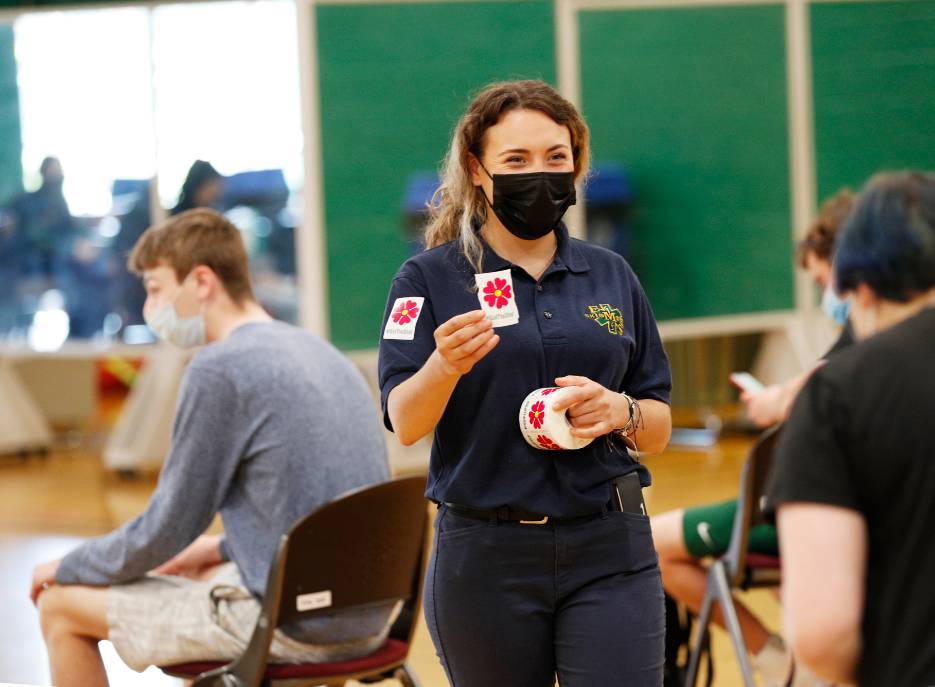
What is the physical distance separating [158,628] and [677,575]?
1.55 metres

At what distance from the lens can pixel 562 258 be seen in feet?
6.98

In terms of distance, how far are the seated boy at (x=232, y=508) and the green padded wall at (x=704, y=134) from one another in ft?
16.9

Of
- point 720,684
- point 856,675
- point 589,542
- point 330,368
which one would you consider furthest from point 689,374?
point 856,675

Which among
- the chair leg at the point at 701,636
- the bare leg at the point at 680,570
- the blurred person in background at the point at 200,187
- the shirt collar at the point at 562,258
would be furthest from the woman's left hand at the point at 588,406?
the blurred person in background at the point at 200,187

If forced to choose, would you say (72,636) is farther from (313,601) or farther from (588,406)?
(588,406)

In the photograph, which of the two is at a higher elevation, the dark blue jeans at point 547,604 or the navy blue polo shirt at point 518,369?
the navy blue polo shirt at point 518,369

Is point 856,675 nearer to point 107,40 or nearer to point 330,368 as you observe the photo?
point 330,368

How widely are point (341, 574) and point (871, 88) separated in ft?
20.1

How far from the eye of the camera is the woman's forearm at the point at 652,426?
2.11 meters

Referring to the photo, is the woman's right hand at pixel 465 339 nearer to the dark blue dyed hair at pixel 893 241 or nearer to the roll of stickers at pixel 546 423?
the roll of stickers at pixel 546 423

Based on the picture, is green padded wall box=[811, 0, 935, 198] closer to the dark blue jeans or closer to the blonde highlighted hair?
the blonde highlighted hair

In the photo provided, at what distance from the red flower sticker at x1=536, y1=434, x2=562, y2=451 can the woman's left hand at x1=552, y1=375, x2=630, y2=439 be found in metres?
0.04

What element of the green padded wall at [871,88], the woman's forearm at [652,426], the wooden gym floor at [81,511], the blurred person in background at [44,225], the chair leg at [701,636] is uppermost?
the green padded wall at [871,88]

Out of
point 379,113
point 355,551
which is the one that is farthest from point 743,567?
point 379,113
